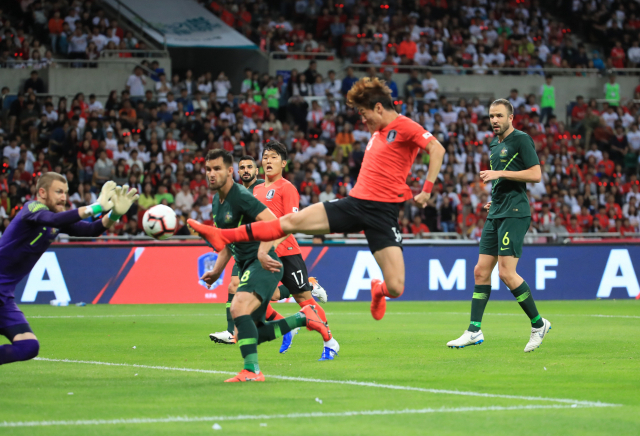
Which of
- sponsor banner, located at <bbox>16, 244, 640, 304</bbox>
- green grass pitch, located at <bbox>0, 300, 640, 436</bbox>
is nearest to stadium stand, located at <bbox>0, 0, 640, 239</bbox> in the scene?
sponsor banner, located at <bbox>16, 244, 640, 304</bbox>

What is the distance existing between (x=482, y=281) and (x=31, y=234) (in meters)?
5.16

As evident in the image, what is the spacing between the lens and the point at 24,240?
7375 millimetres

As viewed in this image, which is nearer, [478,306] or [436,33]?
[478,306]

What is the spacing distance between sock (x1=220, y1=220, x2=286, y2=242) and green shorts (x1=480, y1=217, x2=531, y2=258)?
11.0 ft

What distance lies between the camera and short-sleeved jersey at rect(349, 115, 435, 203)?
8.20m

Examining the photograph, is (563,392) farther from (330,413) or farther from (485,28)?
(485,28)

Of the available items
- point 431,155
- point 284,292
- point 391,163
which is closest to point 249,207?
point 391,163

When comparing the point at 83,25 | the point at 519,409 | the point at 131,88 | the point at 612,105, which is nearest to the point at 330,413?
the point at 519,409

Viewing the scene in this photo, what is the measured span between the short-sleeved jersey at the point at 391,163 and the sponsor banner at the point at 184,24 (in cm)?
2164

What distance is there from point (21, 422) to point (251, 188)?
5423 millimetres

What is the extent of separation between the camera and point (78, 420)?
575 centimetres

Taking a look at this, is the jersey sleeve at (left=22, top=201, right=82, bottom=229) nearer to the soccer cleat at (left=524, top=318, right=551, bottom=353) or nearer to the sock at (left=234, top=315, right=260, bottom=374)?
the sock at (left=234, top=315, right=260, bottom=374)

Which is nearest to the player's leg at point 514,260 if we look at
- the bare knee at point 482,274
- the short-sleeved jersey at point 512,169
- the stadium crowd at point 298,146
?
the short-sleeved jersey at point 512,169

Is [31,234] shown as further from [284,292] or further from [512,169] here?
[512,169]
